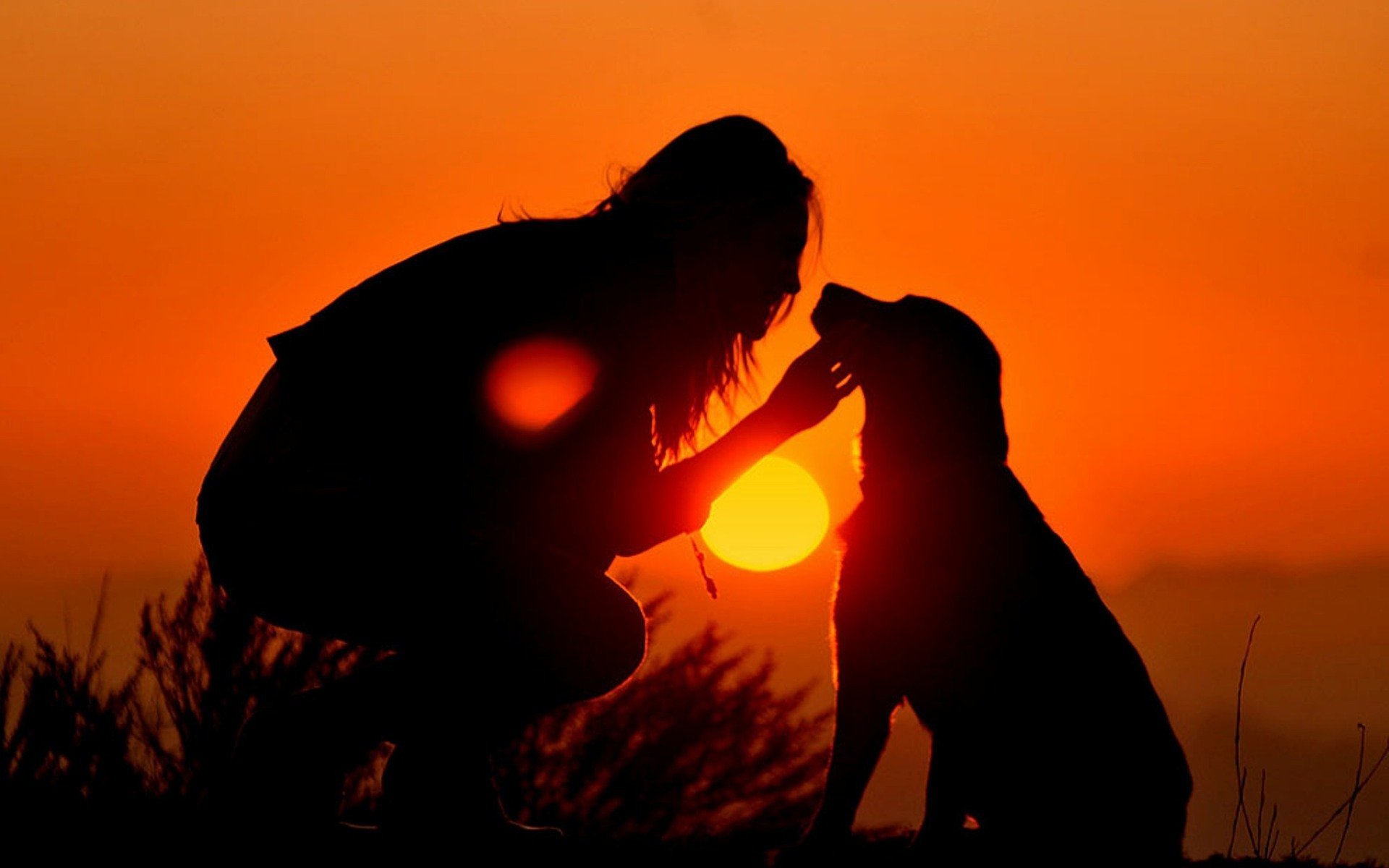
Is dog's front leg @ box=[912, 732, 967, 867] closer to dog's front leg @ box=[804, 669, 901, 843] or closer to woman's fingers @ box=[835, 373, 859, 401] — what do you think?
dog's front leg @ box=[804, 669, 901, 843]

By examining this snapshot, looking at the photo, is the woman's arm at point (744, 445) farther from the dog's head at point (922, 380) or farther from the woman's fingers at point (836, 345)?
the dog's head at point (922, 380)

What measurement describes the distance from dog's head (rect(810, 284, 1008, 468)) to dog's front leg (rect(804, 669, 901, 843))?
63cm

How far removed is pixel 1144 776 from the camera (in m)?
3.46

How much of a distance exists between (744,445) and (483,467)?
492mm

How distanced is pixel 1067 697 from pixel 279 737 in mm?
1579

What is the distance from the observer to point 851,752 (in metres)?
3.63

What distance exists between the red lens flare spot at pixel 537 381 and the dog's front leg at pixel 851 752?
104 centimetres

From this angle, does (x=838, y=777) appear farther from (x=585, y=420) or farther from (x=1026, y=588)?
(x=585, y=420)

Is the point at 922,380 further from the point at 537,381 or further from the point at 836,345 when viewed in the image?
the point at 537,381

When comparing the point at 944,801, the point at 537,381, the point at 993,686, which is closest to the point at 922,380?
the point at 993,686

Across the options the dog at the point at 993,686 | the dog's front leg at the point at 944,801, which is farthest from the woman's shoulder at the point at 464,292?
the dog's front leg at the point at 944,801

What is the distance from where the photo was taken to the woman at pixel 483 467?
9.71 ft

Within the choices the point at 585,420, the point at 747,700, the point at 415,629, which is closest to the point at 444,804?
the point at 415,629

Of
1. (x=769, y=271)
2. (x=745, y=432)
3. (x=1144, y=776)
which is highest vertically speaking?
(x=769, y=271)
